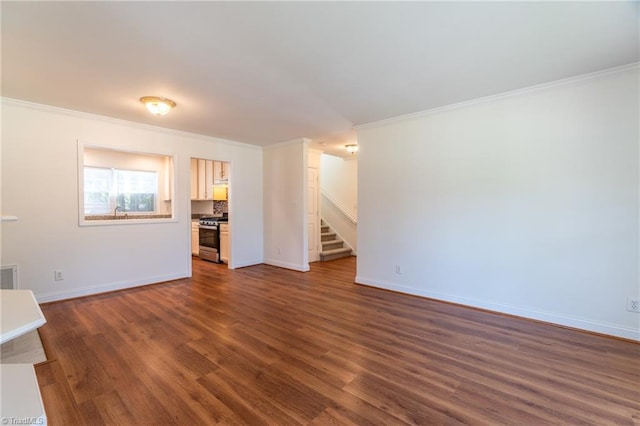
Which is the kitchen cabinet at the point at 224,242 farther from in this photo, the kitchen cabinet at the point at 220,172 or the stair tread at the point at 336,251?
the stair tread at the point at 336,251

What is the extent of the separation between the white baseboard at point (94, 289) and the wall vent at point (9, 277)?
0.94ft

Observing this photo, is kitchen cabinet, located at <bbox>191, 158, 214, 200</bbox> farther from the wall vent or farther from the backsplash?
the wall vent

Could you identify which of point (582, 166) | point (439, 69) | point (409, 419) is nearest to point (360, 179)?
point (439, 69)

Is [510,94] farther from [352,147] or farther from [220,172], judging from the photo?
[220,172]

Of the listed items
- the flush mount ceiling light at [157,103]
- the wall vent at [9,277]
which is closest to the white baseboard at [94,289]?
the wall vent at [9,277]

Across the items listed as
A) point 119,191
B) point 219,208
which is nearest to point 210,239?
point 219,208

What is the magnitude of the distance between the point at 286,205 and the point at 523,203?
3918 millimetres

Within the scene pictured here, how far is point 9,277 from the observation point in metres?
3.46

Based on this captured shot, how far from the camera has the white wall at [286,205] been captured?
18.2 ft

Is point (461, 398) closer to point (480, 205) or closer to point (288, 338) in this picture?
point (288, 338)

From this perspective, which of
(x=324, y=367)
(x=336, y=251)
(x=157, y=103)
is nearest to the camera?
(x=324, y=367)

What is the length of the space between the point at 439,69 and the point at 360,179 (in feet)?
6.97

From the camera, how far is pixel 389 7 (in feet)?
6.16

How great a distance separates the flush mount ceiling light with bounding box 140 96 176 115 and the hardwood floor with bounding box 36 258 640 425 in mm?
2385
